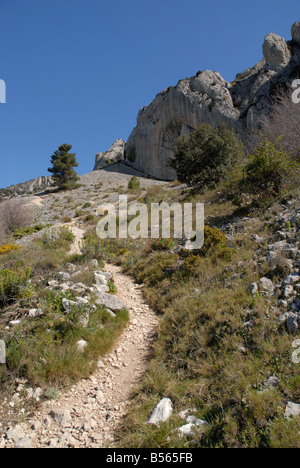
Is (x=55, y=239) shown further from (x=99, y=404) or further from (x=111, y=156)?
(x=111, y=156)

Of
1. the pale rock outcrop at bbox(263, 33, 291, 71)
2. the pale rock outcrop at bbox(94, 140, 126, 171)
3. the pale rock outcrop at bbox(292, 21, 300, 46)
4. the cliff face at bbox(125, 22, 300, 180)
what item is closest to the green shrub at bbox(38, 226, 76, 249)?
the cliff face at bbox(125, 22, 300, 180)

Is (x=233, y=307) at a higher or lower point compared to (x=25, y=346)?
higher

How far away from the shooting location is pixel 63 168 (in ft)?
146

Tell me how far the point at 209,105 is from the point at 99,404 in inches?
1871

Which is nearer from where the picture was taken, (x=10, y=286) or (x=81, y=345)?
(x=81, y=345)

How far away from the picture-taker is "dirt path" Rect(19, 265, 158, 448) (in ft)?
10.1

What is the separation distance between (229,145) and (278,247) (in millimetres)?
13564

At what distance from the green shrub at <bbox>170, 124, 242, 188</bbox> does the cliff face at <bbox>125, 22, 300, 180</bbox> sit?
372 inches

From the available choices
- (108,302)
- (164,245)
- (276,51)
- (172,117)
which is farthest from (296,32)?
(108,302)

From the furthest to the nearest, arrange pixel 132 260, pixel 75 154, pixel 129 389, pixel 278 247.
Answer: pixel 75 154 < pixel 132 260 < pixel 278 247 < pixel 129 389

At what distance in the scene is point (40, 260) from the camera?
8.17 m

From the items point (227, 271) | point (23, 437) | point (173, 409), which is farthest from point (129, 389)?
point (227, 271)

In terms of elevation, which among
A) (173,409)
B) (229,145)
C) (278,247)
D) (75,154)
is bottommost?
(173,409)
